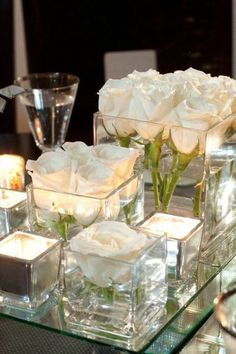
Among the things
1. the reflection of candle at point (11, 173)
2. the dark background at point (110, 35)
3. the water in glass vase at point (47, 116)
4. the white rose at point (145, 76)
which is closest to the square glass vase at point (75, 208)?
the white rose at point (145, 76)

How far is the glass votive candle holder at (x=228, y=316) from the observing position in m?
0.73

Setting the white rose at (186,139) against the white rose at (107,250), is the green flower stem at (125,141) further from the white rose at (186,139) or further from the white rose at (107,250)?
the white rose at (107,250)

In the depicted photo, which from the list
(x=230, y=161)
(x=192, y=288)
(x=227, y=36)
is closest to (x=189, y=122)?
(x=230, y=161)

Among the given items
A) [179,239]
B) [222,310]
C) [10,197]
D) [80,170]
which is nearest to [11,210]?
[10,197]

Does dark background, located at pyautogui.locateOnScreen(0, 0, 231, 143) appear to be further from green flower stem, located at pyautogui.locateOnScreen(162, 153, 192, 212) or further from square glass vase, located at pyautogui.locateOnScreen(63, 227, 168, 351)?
square glass vase, located at pyautogui.locateOnScreen(63, 227, 168, 351)

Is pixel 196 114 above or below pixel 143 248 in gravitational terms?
above

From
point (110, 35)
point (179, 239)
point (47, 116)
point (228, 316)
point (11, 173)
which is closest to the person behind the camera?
point (228, 316)

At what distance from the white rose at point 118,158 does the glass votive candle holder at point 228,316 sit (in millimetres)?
237

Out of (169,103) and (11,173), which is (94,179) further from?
(11,173)

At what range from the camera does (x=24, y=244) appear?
2.92 ft

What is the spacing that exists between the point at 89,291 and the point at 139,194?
209 mm

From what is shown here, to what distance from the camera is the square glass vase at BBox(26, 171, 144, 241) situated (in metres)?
0.89

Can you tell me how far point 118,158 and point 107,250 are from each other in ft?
0.57

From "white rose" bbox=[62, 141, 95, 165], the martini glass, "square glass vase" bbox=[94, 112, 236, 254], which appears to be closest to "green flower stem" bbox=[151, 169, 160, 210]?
"square glass vase" bbox=[94, 112, 236, 254]
